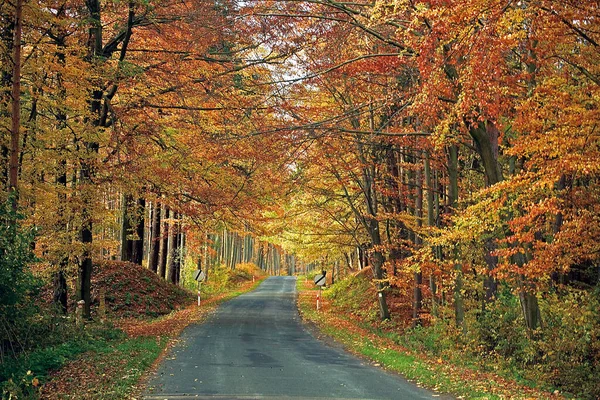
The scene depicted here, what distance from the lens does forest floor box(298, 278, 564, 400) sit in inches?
389

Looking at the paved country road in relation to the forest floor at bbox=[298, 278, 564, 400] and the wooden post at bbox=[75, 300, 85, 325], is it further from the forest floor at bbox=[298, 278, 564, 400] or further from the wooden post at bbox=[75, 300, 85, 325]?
the wooden post at bbox=[75, 300, 85, 325]

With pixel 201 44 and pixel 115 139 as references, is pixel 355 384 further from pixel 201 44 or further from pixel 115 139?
pixel 115 139

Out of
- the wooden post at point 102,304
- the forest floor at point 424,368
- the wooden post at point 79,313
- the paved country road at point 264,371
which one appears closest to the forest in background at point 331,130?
the wooden post at point 79,313

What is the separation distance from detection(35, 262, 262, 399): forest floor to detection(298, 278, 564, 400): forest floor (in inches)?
201

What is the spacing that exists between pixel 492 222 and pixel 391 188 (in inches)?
442

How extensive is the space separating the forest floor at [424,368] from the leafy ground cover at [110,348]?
16.9ft

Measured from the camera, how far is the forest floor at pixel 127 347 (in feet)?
30.9

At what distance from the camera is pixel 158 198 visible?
20391 mm

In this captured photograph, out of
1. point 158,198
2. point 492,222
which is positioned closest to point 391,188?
point 158,198

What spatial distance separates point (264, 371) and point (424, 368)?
11.4 ft

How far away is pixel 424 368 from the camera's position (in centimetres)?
1202

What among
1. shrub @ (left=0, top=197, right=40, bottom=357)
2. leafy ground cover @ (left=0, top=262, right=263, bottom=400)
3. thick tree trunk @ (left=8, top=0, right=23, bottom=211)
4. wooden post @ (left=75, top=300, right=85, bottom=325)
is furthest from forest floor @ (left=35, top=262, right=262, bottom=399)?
thick tree trunk @ (left=8, top=0, right=23, bottom=211)

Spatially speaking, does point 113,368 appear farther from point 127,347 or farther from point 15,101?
point 15,101

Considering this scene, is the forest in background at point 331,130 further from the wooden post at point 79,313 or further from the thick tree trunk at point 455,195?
the wooden post at point 79,313
